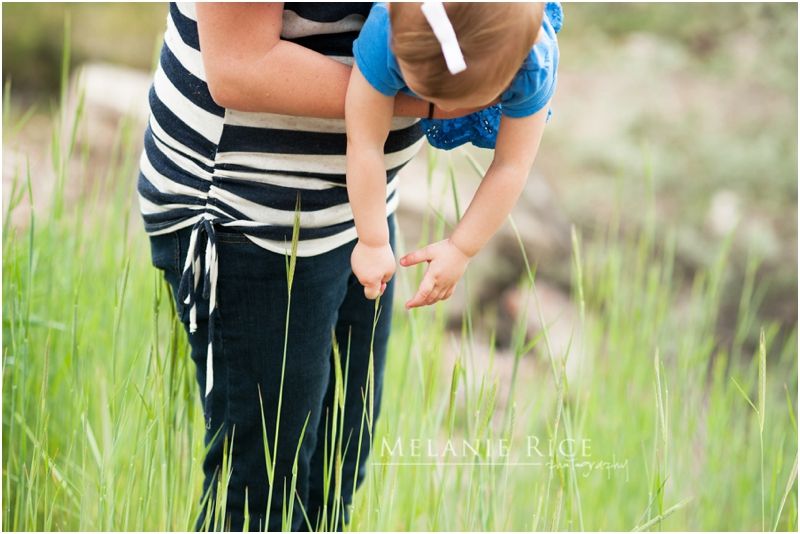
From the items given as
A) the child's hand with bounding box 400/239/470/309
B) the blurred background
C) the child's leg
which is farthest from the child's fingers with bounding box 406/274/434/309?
the blurred background

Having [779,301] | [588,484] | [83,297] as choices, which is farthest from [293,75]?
[779,301]

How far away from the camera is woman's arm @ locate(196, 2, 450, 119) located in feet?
2.04

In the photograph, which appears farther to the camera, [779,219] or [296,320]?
[779,219]

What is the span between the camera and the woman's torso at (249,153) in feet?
2.26

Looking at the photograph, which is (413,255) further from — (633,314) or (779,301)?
(779,301)

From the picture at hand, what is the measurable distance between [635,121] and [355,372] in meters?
2.50

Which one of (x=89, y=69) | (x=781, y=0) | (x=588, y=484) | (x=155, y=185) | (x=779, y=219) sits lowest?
(x=588, y=484)

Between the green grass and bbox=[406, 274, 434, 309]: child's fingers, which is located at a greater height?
bbox=[406, 274, 434, 309]: child's fingers

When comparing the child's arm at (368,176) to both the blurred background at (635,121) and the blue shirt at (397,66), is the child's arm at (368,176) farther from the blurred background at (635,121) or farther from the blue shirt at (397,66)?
the blurred background at (635,121)

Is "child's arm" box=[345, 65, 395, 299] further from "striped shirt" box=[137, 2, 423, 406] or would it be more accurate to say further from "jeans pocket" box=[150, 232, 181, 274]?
"jeans pocket" box=[150, 232, 181, 274]

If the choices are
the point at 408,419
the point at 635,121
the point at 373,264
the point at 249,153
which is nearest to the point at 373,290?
the point at 373,264

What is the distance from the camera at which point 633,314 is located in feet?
4.62

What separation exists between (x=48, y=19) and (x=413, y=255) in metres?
3.35

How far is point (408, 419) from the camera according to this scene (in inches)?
41.3
